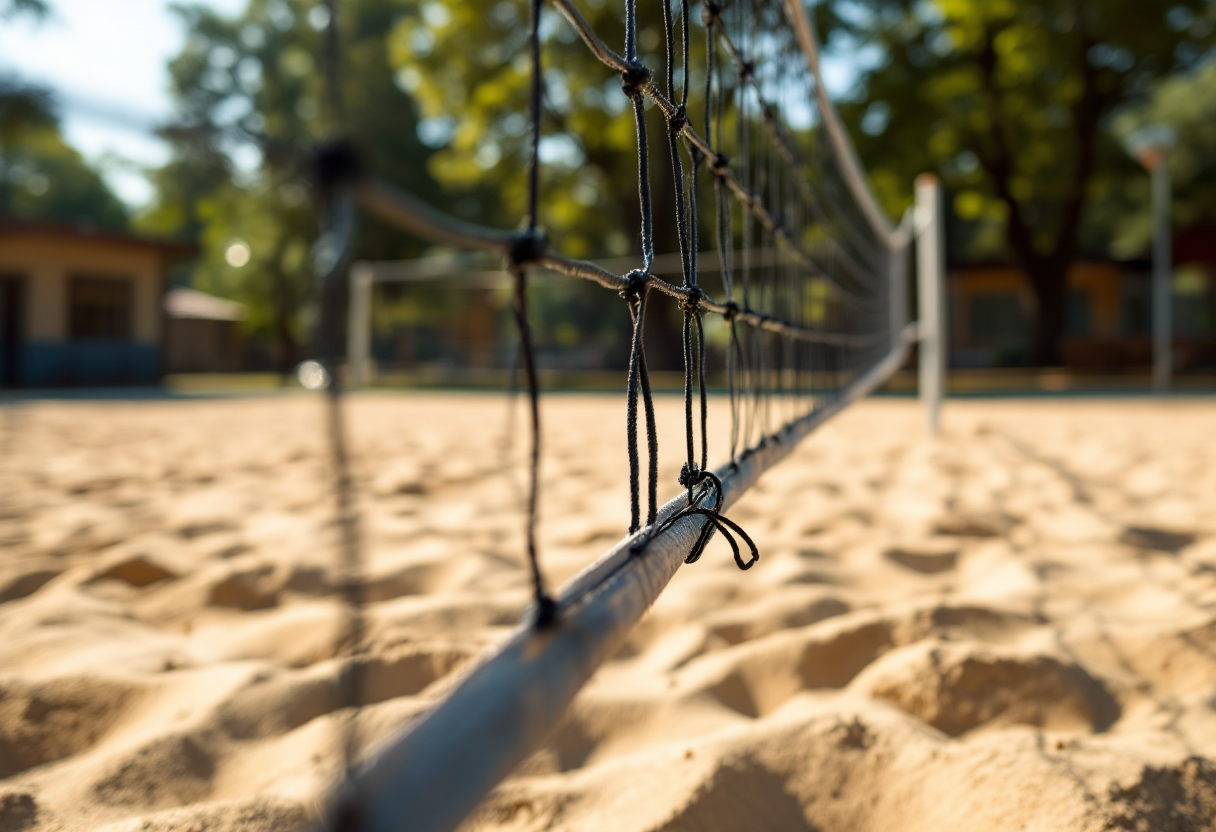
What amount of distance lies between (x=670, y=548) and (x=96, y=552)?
1.72 m

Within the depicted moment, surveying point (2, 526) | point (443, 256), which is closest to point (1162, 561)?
point (2, 526)

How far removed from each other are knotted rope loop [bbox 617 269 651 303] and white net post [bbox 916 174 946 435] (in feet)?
13.0

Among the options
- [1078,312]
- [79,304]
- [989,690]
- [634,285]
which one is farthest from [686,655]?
[1078,312]

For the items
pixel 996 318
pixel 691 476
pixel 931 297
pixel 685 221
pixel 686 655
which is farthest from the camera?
pixel 996 318

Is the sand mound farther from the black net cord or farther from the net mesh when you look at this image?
the black net cord

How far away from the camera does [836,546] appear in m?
2.07

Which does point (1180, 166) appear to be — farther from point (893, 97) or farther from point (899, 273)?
point (899, 273)

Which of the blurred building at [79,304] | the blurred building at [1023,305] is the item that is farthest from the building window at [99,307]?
the blurred building at [1023,305]

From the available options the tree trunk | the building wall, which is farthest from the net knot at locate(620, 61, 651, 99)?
the tree trunk

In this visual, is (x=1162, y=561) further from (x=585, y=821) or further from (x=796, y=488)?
(x=585, y=821)

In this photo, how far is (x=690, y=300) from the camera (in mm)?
1110

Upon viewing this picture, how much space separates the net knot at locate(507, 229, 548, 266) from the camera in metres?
0.61

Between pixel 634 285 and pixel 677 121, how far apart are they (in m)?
0.31

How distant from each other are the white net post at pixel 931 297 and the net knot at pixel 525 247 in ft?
14.1
